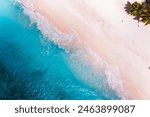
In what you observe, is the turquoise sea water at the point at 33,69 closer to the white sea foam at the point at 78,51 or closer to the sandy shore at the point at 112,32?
the white sea foam at the point at 78,51

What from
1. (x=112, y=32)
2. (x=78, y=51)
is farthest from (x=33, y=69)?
(x=112, y=32)

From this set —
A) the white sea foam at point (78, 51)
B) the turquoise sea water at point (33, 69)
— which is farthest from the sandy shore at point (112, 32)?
the turquoise sea water at point (33, 69)

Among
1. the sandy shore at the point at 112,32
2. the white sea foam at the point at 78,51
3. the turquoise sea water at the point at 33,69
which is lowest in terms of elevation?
the turquoise sea water at the point at 33,69

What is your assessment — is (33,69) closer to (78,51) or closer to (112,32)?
(78,51)

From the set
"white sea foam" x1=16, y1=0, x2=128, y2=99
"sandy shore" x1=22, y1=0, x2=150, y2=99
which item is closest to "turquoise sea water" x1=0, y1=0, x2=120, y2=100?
"white sea foam" x1=16, y1=0, x2=128, y2=99

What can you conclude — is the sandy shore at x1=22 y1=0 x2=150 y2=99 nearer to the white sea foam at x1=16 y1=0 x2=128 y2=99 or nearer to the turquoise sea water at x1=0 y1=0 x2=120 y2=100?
the white sea foam at x1=16 y1=0 x2=128 y2=99
